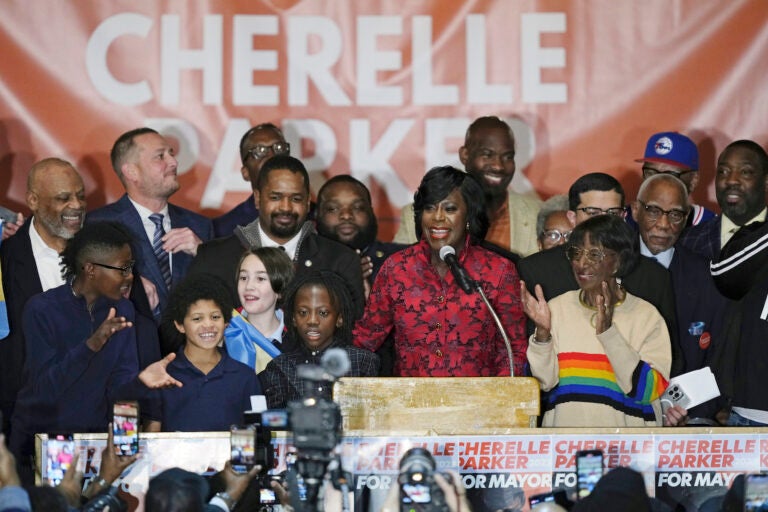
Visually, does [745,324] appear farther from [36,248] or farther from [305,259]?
[36,248]

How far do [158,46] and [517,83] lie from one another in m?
2.22

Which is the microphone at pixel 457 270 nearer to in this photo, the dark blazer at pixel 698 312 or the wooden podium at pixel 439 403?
the wooden podium at pixel 439 403

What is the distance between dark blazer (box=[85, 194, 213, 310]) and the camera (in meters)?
6.80

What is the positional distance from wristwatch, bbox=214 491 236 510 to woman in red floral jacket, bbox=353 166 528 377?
1196 millimetres

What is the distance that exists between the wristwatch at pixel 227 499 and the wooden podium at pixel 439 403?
53cm

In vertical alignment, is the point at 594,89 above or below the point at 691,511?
above

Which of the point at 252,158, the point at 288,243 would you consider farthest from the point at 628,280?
the point at 252,158

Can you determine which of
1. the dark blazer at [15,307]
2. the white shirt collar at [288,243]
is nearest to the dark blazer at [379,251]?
the white shirt collar at [288,243]

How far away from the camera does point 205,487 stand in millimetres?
4566

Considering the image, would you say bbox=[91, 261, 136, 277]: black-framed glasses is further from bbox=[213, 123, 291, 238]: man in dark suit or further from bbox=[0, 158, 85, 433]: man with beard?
bbox=[213, 123, 291, 238]: man in dark suit

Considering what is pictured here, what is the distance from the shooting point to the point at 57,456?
479cm

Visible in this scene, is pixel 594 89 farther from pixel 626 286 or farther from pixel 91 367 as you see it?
pixel 91 367

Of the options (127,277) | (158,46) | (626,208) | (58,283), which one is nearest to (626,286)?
(626,208)

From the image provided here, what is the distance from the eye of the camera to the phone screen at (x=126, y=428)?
4.80m
